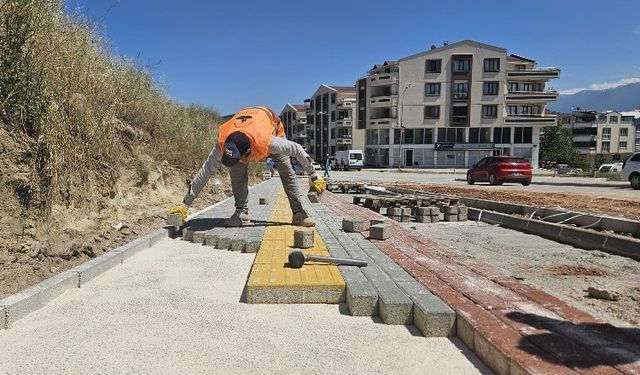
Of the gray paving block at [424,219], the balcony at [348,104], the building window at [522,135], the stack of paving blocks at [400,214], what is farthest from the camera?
the balcony at [348,104]

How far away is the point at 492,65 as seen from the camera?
6178 cm

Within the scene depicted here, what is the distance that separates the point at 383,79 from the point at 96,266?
210ft

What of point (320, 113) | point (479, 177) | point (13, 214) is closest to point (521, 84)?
point (320, 113)

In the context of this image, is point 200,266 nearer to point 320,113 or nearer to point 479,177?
point 479,177

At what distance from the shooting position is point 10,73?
18.6ft

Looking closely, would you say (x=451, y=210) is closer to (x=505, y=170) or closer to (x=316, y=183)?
(x=316, y=183)

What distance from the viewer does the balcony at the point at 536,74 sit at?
2462 inches

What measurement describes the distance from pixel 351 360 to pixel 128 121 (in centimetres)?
910

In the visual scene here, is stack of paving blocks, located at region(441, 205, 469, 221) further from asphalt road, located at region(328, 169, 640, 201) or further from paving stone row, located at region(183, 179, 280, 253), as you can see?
asphalt road, located at region(328, 169, 640, 201)

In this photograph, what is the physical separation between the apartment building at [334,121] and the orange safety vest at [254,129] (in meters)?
71.2

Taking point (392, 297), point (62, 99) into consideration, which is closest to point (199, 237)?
point (62, 99)

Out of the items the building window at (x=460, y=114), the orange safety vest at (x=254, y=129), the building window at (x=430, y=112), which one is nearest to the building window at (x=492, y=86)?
→ the building window at (x=460, y=114)

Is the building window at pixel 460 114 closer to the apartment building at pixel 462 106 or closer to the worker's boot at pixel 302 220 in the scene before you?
the apartment building at pixel 462 106

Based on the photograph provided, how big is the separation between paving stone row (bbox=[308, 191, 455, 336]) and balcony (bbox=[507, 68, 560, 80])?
66016mm
